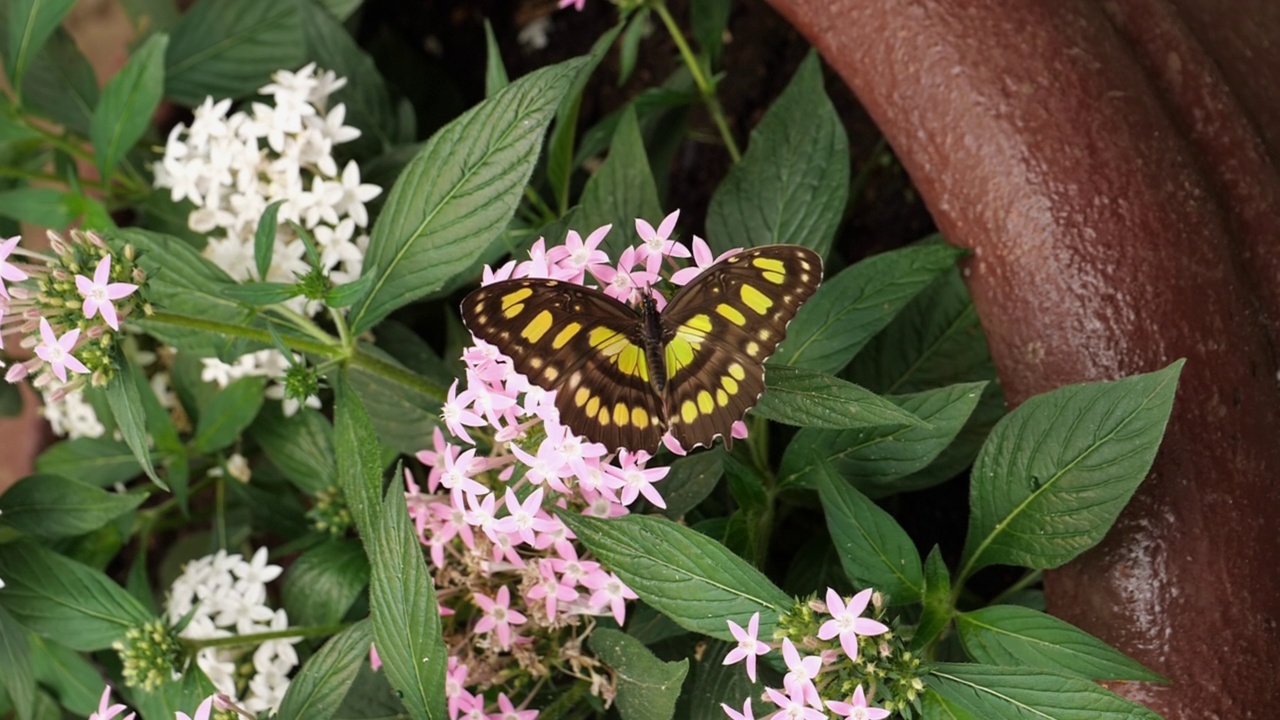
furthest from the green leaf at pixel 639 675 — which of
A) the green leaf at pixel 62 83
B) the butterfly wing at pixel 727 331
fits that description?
the green leaf at pixel 62 83

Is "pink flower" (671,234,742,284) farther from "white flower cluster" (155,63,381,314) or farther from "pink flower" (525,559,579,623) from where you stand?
"white flower cluster" (155,63,381,314)

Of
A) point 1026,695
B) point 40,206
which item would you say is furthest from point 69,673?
point 1026,695

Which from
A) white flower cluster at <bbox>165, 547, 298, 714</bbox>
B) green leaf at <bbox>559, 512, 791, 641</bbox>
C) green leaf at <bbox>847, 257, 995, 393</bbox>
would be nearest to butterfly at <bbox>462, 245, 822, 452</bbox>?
green leaf at <bbox>559, 512, 791, 641</bbox>

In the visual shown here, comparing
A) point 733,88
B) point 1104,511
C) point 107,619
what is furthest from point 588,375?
point 733,88

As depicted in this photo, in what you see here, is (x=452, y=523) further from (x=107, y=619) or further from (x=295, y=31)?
(x=295, y=31)

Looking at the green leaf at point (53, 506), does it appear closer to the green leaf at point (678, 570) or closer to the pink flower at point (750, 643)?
the green leaf at point (678, 570)

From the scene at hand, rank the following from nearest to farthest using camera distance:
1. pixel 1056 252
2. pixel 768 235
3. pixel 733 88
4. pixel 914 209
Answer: pixel 1056 252
pixel 768 235
pixel 914 209
pixel 733 88
